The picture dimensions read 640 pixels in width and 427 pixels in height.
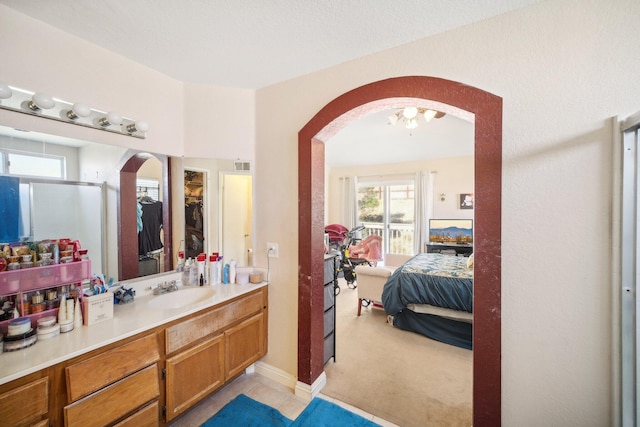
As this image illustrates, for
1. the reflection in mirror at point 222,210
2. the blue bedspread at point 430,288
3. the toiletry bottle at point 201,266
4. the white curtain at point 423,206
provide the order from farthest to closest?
the white curtain at point 423,206, the blue bedspread at point 430,288, the reflection in mirror at point 222,210, the toiletry bottle at point 201,266

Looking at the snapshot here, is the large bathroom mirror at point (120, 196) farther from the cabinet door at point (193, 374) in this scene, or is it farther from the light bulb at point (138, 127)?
the cabinet door at point (193, 374)

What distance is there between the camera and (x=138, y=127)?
1.89 m

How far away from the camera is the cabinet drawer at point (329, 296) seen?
249 centimetres

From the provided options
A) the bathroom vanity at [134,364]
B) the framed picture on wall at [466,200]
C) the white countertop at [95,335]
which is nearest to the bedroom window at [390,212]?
the framed picture on wall at [466,200]

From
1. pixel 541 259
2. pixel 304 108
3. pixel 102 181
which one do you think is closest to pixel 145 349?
pixel 102 181

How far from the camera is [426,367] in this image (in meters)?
2.52

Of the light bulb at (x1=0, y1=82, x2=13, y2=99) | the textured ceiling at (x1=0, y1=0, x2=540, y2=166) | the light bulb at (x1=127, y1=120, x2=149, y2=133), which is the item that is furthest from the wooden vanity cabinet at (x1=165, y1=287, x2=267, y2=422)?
the textured ceiling at (x1=0, y1=0, x2=540, y2=166)

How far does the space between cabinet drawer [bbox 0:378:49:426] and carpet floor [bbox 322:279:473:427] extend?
1.77 metres

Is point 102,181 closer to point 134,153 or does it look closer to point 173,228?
point 134,153

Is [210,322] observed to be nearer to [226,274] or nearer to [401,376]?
[226,274]

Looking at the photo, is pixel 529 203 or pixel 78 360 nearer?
pixel 78 360

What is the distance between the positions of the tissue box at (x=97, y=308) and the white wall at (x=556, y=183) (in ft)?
7.57

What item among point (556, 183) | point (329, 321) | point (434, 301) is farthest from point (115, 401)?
point (434, 301)

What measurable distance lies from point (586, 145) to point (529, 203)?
36 centimetres
